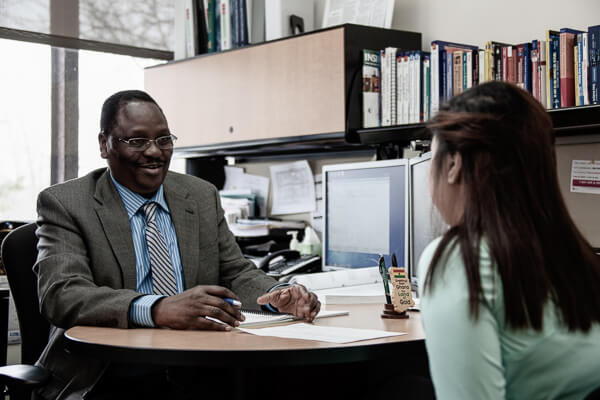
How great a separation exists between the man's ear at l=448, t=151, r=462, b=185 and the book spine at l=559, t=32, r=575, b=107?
124 cm

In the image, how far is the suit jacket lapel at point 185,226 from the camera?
6.16ft

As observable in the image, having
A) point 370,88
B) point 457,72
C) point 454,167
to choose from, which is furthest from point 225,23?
point 454,167

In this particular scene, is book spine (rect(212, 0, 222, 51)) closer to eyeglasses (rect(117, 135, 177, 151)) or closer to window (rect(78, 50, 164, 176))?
window (rect(78, 50, 164, 176))

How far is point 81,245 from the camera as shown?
5.63 ft

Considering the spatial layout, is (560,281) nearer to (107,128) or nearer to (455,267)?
(455,267)

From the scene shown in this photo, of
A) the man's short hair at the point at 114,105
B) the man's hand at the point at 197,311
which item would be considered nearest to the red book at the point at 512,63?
the man's short hair at the point at 114,105

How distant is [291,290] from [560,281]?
33.0 inches

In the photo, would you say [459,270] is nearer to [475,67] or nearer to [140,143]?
[140,143]

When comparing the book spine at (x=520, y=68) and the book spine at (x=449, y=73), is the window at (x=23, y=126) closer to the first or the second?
the book spine at (x=449, y=73)

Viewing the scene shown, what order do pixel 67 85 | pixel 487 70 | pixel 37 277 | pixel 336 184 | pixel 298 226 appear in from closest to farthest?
pixel 37 277, pixel 487 70, pixel 336 184, pixel 298 226, pixel 67 85

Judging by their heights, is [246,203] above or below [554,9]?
below

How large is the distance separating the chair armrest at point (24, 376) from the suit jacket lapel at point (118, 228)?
0.34 meters

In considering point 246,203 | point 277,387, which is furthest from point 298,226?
point 277,387

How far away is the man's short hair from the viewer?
73.6 inches
